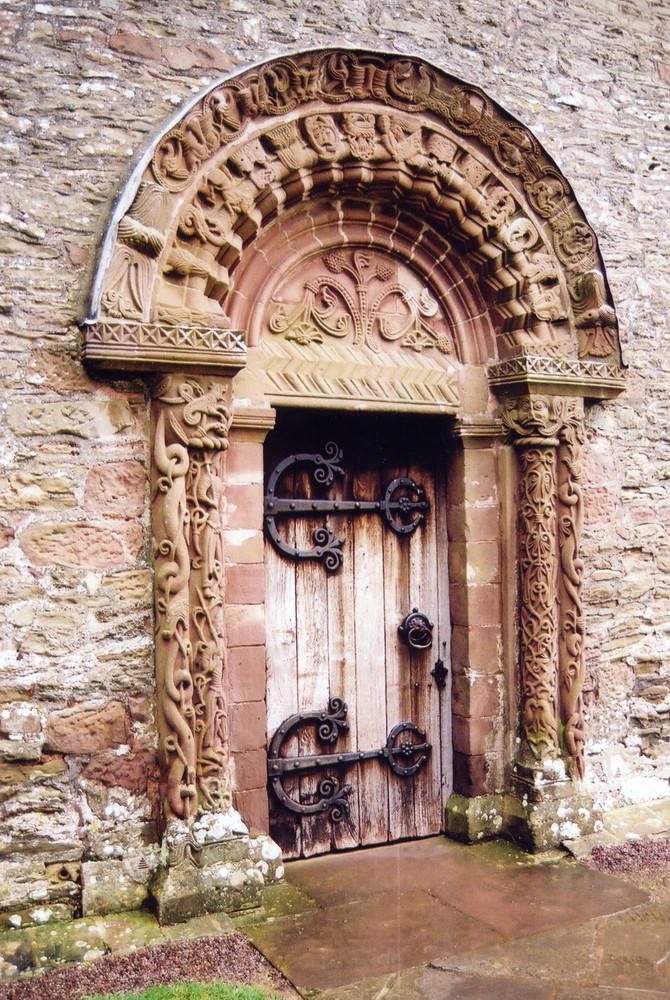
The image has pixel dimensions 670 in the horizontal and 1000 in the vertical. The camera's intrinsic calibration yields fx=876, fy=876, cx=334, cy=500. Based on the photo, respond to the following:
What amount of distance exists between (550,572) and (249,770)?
194cm

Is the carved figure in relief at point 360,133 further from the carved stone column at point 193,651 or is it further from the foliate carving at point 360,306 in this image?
the carved stone column at point 193,651

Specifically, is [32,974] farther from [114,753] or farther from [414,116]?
[414,116]

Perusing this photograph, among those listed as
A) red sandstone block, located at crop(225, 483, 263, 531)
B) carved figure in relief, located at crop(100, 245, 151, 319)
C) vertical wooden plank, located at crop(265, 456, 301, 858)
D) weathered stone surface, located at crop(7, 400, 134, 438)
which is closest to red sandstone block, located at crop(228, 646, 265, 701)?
vertical wooden plank, located at crop(265, 456, 301, 858)

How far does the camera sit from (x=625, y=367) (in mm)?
5090

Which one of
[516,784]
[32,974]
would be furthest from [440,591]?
[32,974]

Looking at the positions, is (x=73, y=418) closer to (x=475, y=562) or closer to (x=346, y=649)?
(x=346, y=649)

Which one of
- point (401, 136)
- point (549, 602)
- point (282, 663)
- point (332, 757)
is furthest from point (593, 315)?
point (332, 757)

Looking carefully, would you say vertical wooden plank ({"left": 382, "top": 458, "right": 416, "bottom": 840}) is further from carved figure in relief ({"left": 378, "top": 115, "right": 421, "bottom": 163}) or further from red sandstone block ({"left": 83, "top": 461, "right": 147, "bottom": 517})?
carved figure in relief ({"left": 378, "top": 115, "right": 421, "bottom": 163})

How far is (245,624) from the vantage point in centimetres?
424

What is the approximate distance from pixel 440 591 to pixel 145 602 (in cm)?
183

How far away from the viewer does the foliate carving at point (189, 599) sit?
12.8ft

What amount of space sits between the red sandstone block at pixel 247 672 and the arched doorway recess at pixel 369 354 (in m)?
0.01

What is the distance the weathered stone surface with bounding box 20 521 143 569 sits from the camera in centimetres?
380

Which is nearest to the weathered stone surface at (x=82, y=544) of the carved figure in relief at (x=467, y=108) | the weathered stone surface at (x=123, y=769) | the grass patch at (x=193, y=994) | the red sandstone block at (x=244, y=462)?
the red sandstone block at (x=244, y=462)
